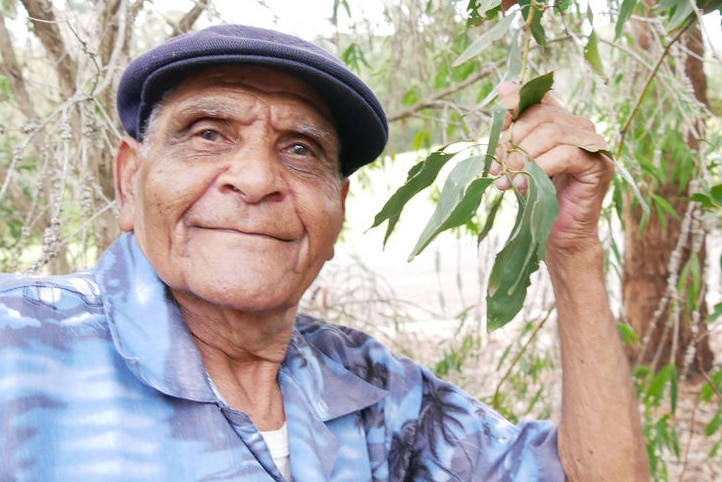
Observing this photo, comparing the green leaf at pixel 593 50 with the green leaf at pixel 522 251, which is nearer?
the green leaf at pixel 522 251

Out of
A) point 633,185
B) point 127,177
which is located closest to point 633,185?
point 633,185

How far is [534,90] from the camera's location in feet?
4.18

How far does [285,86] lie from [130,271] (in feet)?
1.58

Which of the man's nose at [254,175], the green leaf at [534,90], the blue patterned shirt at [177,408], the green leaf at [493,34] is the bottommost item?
the blue patterned shirt at [177,408]

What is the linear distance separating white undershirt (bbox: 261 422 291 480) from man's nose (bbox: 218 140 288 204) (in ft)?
1.57

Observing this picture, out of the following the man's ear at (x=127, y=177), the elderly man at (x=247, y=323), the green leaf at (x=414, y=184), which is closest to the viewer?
the green leaf at (x=414, y=184)

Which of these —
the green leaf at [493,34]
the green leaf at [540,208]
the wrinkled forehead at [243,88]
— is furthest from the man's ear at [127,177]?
the green leaf at [540,208]

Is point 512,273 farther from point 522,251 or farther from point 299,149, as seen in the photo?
point 299,149

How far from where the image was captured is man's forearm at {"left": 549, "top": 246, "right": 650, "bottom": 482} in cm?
161

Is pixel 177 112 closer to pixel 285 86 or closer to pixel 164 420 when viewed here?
pixel 285 86

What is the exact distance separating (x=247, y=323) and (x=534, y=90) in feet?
2.40

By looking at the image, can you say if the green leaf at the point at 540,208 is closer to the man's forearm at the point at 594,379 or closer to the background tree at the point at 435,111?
the background tree at the point at 435,111

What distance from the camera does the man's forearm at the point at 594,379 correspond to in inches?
63.3

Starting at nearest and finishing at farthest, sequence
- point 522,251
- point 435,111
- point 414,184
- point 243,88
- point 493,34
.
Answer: point 522,251
point 414,184
point 493,34
point 243,88
point 435,111
